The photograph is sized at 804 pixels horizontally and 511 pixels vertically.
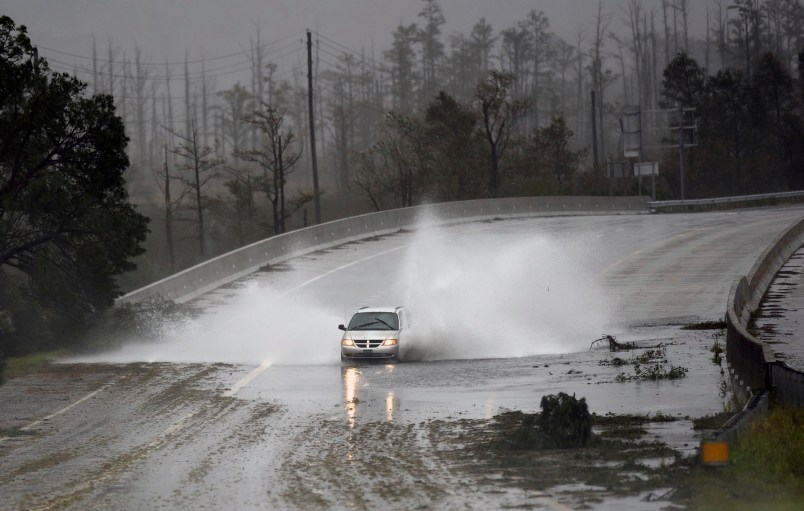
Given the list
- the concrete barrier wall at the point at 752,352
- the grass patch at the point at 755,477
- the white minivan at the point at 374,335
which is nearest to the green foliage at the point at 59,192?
the white minivan at the point at 374,335

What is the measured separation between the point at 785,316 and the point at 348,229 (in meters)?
27.5

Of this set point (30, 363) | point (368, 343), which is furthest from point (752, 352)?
point (30, 363)

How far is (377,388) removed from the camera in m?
23.4

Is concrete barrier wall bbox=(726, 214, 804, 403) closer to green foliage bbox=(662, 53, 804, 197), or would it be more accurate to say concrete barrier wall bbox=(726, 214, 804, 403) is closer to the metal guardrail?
the metal guardrail

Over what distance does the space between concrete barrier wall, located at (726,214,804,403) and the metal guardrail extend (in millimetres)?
37784

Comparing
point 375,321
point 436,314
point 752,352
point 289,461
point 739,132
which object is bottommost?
point 289,461

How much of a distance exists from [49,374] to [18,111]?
10.2 metres

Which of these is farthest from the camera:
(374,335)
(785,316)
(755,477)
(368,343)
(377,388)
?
(785,316)

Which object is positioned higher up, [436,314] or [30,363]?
[436,314]

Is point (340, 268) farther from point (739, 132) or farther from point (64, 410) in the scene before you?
point (739, 132)

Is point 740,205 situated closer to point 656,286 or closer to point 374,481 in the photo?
point 656,286

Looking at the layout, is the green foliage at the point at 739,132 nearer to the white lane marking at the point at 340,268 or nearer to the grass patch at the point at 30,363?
the white lane marking at the point at 340,268

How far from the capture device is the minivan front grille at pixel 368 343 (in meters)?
27.4

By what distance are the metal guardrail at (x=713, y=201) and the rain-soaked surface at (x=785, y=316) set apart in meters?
32.2
